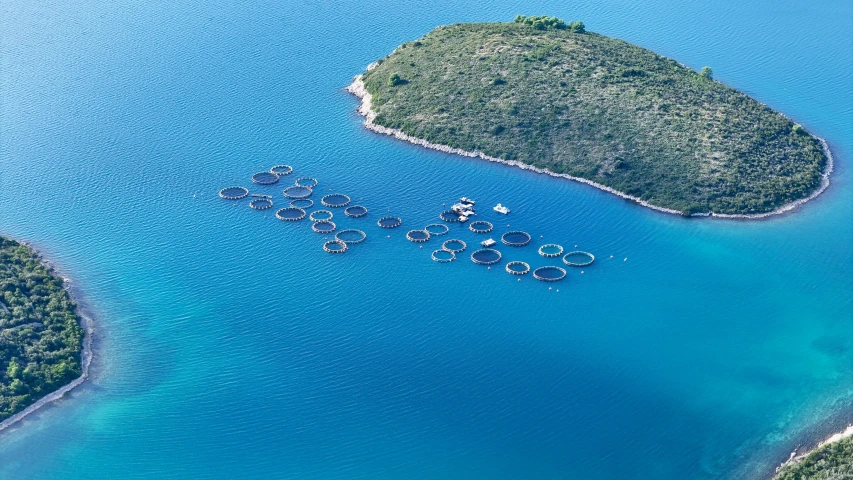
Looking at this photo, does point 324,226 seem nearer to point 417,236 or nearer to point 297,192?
point 297,192

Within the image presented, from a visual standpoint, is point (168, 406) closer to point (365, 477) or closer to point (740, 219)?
point (365, 477)

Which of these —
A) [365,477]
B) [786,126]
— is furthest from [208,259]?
[786,126]

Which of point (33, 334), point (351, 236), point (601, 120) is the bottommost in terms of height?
point (33, 334)

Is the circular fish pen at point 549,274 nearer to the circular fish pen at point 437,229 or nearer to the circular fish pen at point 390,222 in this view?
the circular fish pen at point 437,229

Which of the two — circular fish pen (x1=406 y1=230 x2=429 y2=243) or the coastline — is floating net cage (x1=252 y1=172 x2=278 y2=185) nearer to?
the coastline

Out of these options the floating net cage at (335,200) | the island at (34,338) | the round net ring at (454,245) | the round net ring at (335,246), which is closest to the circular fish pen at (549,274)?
the round net ring at (454,245)

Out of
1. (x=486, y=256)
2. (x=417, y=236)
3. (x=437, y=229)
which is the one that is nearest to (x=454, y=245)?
(x=437, y=229)

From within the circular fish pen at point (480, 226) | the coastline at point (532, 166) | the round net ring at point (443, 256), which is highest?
the coastline at point (532, 166)
